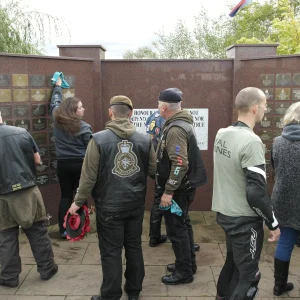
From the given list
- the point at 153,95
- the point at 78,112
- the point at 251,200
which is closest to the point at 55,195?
the point at 78,112

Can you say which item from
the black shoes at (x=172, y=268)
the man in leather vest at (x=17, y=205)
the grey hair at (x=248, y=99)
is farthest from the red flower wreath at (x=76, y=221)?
the grey hair at (x=248, y=99)

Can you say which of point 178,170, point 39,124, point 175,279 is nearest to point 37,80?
point 39,124

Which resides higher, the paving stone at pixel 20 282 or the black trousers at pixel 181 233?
the black trousers at pixel 181 233

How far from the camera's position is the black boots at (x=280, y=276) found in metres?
3.17

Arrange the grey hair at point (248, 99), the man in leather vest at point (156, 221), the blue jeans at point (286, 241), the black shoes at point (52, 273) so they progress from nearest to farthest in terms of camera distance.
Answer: the grey hair at point (248, 99) < the blue jeans at point (286, 241) < the black shoes at point (52, 273) < the man in leather vest at point (156, 221)

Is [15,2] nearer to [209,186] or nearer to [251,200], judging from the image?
[209,186]

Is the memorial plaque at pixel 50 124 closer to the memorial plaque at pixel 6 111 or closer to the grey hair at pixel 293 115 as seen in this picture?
the memorial plaque at pixel 6 111

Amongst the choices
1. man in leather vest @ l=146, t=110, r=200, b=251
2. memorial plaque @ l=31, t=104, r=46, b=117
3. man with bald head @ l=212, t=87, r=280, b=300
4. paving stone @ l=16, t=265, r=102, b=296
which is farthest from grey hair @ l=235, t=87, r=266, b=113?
memorial plaque @ l=31, t=104, r=46, b=117

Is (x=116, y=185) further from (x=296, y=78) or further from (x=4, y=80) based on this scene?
(x=296, y=78)

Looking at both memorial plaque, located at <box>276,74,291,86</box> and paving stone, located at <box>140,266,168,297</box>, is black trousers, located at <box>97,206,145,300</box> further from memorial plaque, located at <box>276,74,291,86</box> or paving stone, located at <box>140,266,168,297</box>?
memorial plaque, located at <box>276,74,291,86</box>

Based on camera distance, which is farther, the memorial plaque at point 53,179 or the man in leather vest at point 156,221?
the memorial plaque at point 53,179

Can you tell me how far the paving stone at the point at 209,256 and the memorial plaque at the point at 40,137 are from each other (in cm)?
241

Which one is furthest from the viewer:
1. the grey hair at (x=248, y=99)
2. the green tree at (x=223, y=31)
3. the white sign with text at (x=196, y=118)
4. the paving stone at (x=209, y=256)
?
the green tree at (x=223, y=31)

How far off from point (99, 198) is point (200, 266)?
152 cm
